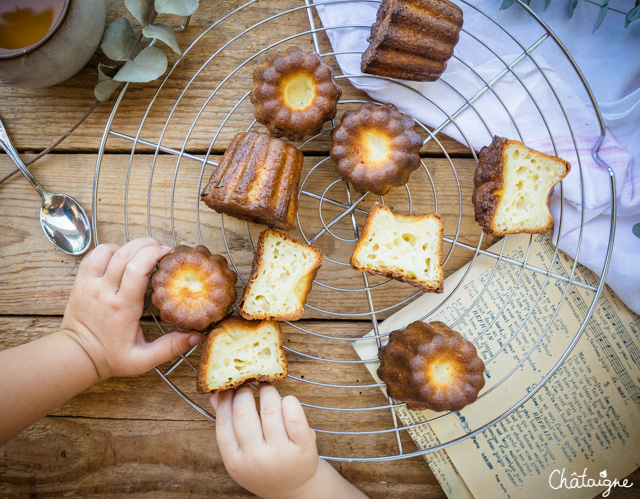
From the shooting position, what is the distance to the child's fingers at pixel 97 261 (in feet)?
7.43

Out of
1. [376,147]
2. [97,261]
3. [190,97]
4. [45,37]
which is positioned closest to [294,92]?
[376,147]

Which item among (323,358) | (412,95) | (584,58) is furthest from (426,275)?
(584,58)

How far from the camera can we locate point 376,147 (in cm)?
225

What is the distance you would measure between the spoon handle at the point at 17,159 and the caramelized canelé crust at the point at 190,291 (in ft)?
2.79

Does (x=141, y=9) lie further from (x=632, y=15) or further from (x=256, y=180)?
(x=632, y=15)

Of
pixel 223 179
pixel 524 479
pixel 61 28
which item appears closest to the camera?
pixel 61 28

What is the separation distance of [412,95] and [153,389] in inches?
83.9

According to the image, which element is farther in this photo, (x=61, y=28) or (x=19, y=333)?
(x=19, y=333)

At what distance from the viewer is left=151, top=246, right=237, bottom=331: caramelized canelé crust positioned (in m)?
2.20

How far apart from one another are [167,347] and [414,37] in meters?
1.95

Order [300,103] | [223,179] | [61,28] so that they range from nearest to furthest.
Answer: [61,28], [223,179], [300,103]

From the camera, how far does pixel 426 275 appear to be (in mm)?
2250

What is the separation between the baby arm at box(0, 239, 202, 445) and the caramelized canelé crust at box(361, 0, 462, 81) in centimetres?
145

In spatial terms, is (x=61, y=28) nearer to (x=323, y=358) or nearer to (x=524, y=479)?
(x=323, y=358)
